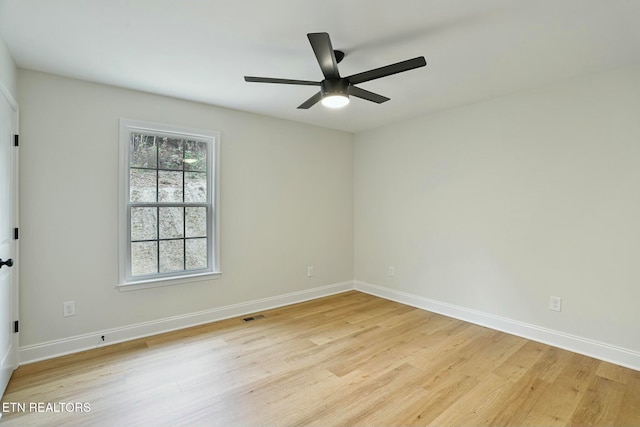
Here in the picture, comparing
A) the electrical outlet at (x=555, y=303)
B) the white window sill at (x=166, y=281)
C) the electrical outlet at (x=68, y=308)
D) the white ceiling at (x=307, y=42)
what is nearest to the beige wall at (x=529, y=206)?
the electrical outlet at (x=555, y=303)

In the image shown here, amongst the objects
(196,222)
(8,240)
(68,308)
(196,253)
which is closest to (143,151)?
(196,222)

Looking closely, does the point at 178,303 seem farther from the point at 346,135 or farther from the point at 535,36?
the point at 535,36

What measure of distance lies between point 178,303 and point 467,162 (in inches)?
137

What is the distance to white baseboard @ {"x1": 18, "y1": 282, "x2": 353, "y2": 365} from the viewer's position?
2.62 meters

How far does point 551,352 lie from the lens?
276cm

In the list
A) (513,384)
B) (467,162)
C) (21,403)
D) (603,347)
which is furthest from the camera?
(467,162)

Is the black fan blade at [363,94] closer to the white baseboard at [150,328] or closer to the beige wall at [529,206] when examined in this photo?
the beige wall at [529,206]

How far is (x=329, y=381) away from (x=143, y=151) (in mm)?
2727

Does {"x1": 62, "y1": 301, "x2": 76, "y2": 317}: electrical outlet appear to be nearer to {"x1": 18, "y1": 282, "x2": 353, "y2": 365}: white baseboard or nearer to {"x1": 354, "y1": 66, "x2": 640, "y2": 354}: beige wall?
{"x1": 18, "y1": 282, "x2": 353, "y2": 365}: white baseboard

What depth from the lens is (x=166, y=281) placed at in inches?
127

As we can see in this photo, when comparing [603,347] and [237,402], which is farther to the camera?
[603,347]

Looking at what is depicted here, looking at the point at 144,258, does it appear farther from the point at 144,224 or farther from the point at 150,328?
the point at 150,328

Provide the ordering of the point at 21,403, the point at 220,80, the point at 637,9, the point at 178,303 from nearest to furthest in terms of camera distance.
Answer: the point at 637,9
the point at 21,403
the point at 220,80
the point at 178,303

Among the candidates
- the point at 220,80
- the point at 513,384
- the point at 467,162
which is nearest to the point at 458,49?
the point at 467,162
